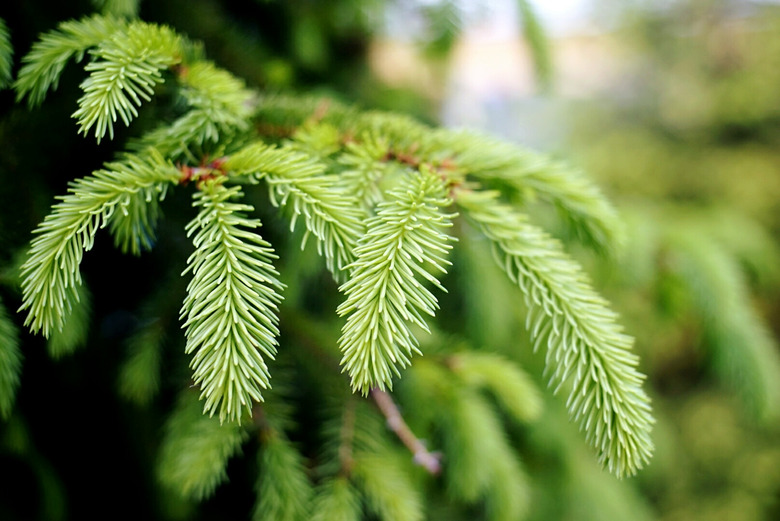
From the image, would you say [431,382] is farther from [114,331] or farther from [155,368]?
[114,331]

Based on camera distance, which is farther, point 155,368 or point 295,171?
point 155,368

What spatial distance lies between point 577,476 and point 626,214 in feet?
2.01

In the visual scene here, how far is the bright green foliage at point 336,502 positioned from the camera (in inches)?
23.4

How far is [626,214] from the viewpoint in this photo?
3.72 ft

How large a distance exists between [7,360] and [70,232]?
0.63 ft

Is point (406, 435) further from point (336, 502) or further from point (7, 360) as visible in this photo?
point (7, 360)

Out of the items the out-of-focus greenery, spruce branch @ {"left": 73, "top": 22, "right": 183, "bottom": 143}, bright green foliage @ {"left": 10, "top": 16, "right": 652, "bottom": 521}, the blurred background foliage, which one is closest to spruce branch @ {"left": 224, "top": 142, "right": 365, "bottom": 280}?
bright green foliage @ {"left": 10, "top": 16, "right": 652, "bottom": 521}

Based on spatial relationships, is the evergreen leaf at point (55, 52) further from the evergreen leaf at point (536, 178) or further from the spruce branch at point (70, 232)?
the evergreen leaf at point (536, 178)

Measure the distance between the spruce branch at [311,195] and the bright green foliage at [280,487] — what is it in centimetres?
29

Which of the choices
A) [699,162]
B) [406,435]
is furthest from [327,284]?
[699,162]

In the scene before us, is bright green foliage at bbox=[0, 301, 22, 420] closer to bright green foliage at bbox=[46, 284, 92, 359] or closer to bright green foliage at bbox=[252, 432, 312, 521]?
bright green foliage at bbox=[46, 284, 92, 359]

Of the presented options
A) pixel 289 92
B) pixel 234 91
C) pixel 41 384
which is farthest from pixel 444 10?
pixel 41 384

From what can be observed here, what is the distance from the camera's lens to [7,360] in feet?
1.63

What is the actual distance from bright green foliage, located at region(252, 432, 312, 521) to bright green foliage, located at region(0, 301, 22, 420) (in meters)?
0.29
